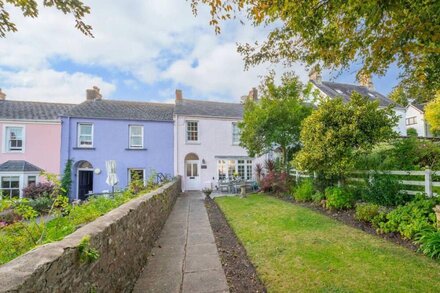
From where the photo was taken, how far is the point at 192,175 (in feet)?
65.4

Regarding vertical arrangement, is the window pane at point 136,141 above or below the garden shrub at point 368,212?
above

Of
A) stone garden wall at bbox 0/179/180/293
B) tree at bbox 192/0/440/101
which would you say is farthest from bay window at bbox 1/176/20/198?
tree at bbox 192/0/440/101

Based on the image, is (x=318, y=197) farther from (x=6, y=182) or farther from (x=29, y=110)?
(x=29, y=110)

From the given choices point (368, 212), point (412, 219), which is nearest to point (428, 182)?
point (412, 219)

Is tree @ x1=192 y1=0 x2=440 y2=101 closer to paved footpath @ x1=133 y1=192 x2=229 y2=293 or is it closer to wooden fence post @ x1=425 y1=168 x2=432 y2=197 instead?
wooden fence post @ x1=425 y1=168 x2=432 y2=197

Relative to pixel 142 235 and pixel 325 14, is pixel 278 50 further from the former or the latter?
pixel 142 235

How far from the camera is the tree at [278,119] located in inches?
547

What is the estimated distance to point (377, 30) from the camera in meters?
4.43

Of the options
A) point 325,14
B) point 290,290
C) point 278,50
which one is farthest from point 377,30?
point 290,290

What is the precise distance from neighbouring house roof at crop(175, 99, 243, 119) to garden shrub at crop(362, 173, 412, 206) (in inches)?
554

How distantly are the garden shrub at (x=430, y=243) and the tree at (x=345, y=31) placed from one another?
10.6 feet

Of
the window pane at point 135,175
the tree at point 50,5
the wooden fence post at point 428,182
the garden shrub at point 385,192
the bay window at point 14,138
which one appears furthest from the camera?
the bay window at point 14,138

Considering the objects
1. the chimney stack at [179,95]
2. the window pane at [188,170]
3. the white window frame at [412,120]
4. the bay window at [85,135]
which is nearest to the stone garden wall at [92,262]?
the window pane at [188,170]

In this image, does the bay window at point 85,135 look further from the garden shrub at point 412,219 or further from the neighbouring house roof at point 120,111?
the garden shrub at point 412,219
